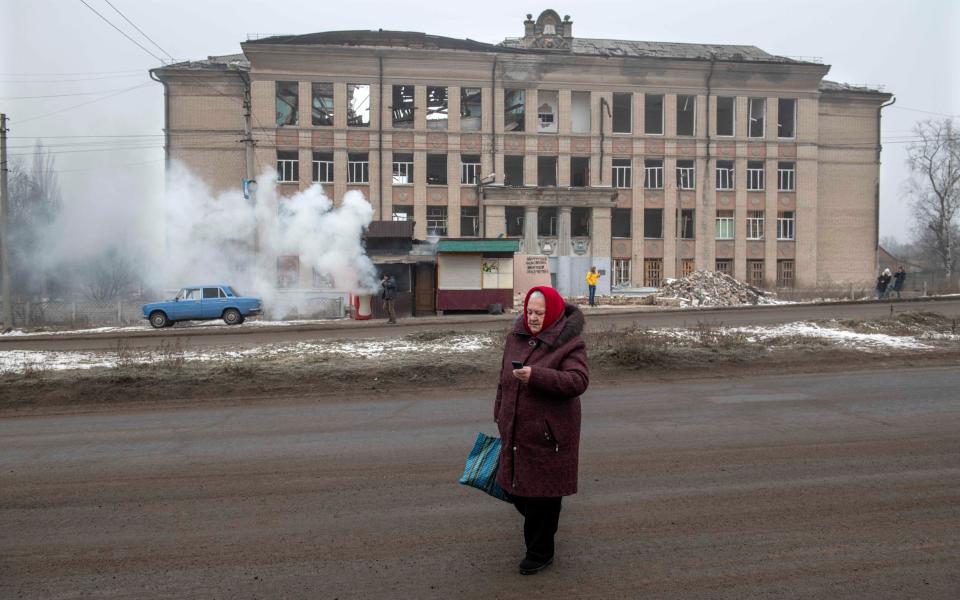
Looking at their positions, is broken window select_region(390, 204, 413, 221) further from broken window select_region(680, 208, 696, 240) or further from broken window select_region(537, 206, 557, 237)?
broken window select_region(680, 208, 696, 240)

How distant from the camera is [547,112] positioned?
159ft

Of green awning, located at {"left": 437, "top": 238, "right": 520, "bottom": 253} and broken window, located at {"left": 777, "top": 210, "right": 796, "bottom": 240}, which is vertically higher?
broken window, located at {"left": 777, "top": 210, "right": 796, "bottom": 240}

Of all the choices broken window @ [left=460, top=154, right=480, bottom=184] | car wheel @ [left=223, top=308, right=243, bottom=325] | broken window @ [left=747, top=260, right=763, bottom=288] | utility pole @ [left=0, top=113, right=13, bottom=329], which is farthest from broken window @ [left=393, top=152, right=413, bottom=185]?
broken window @ [left=747, top=260, right=763, bottom=288]

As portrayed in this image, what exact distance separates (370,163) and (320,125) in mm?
4236

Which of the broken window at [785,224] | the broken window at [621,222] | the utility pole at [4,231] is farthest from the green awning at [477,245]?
the broken window at [785,224]

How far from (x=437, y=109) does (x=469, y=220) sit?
26.9ft

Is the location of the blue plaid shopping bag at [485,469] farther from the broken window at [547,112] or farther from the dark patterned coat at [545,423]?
the broken window at [547,112]

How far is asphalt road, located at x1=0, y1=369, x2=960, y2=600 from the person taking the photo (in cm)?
415

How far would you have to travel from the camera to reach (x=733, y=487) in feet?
19.0

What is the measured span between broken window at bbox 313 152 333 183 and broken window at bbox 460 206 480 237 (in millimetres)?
9533

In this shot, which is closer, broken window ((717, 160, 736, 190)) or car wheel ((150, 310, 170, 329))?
car wheel ((150, 310, 170, 329))

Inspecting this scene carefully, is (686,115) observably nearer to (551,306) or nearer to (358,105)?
(358,105)

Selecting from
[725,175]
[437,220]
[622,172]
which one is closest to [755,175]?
[725,175]

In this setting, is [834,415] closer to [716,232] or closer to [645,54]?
[716,232]
